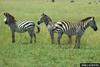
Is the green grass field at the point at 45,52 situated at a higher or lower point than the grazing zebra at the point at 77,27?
lower

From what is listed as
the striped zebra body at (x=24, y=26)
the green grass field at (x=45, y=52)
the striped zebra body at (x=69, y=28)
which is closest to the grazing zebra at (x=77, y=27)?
the striped zebra body at (x=69, y=28)

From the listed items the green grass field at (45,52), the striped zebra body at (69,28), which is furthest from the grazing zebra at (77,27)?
the green grass field at (45,52)

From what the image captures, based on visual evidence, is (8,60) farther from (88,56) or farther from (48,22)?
(48,22)

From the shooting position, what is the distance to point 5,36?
22.2 meters

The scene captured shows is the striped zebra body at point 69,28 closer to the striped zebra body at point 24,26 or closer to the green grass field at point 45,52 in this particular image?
the green grass field at point 45,52

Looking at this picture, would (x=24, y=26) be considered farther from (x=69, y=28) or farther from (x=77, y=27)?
(x=77, y=27)

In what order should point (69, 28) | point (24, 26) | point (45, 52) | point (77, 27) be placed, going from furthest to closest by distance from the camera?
point (24, 26) < point (69, 28) < point (77, 27) < point (45, 52)

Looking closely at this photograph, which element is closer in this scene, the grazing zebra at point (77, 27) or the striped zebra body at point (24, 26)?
the grazing zebra at point (77, 27)

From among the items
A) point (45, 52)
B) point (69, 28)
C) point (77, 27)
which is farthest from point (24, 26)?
point (45, 52)

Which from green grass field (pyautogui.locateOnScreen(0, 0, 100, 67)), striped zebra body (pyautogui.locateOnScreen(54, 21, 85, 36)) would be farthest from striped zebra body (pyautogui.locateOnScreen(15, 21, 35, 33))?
striped zebra body (pyautogui.locateOnScreen(54, 21, 85, 36))

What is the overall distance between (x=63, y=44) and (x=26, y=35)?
12.2 ft

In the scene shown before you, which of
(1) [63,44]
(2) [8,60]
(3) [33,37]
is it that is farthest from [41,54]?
(3) [33,37]

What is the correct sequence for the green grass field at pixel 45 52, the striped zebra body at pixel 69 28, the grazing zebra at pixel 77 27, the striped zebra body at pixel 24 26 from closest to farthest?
the green grass field at pixel 45 52, the grazing zebra at pixel 77 27, the striped zebra body at pixel 69 28, the striped zebra body at pixel 24 26

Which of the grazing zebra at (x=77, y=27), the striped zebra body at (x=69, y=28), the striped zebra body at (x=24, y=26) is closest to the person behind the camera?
the grazing zebra at (x=77, y=27)
